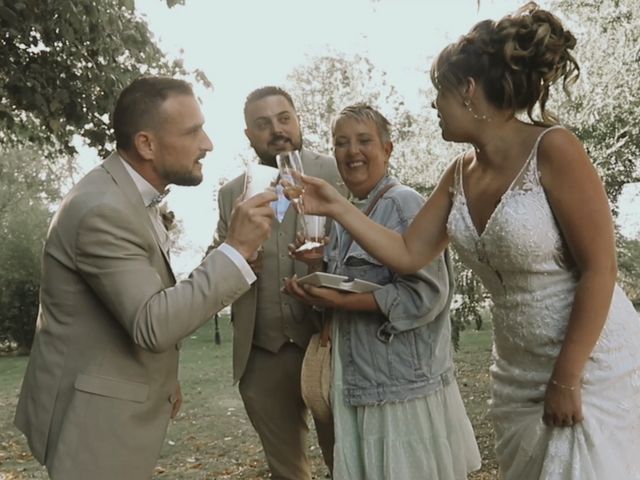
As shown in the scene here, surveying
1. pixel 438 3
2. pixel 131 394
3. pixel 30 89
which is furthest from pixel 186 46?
pixel 438 3

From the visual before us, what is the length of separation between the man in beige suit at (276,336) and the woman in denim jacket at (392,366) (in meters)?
0.46

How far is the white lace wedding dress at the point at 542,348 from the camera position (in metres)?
2.30

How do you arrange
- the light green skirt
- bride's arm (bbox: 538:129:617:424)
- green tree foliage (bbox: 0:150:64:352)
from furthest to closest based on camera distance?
1. green tree foliage (bbox: 0:150:64:352)
2. the light green skirt
3. bride's arm (bbox: 538:129:617:424)

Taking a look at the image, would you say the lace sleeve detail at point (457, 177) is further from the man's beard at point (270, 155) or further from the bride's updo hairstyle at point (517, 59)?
the man's beard at point (270, 155)

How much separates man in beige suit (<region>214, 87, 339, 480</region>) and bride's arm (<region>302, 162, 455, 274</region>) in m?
0.82

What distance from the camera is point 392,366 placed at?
317cm

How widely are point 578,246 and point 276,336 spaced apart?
72.7 inches

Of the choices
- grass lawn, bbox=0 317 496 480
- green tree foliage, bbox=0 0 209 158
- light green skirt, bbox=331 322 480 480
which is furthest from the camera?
grass lawn, bbox=0 317 496 480

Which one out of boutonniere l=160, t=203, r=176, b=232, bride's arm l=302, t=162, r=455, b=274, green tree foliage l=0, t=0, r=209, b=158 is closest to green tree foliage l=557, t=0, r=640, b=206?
green tree foliage l=0, t=0, r=209, b=158

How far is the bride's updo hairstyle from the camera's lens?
7.59ft

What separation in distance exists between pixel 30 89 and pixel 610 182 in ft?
28.3

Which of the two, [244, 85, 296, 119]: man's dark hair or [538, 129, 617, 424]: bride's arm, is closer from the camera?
[538, 129, 617, 424]: bride's arm

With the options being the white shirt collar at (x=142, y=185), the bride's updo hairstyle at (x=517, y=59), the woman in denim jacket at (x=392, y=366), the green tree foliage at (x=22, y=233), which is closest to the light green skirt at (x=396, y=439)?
the woman in denim jacket at (x=392, y=366)

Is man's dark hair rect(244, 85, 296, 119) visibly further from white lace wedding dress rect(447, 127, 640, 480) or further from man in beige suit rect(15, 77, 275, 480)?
white lace wedding dress rect(447, 127, 640, 480)
